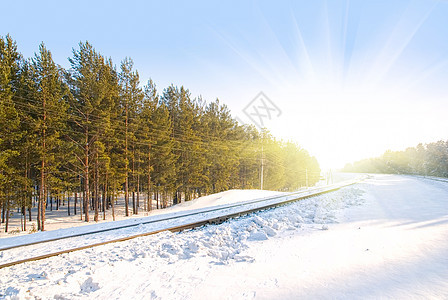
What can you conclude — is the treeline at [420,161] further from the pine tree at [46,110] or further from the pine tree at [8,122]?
the pine tree at [8,122]

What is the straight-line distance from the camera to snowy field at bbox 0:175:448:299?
350 cm

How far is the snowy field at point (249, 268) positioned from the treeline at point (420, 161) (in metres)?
81.1

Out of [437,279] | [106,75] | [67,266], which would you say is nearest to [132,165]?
[106,75]

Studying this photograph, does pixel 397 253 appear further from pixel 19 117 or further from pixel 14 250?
pixel 19 117

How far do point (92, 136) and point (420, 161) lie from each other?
10712 centimetres

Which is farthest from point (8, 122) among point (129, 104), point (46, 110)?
point (129, 104)

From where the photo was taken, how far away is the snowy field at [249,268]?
11.5 feet

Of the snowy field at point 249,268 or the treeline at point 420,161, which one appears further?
the treeline at point 420,161

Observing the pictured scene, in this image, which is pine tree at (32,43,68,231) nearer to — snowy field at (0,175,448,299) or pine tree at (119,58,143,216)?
pine tree at (119,58,143,216)

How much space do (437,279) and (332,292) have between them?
210 cm

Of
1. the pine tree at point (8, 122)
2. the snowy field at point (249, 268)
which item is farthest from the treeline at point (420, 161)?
the pine tree at point (8, 122)

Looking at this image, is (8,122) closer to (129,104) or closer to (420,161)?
(129,104)

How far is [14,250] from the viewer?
5.70 metres

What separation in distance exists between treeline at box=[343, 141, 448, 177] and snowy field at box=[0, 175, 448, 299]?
266 feet
